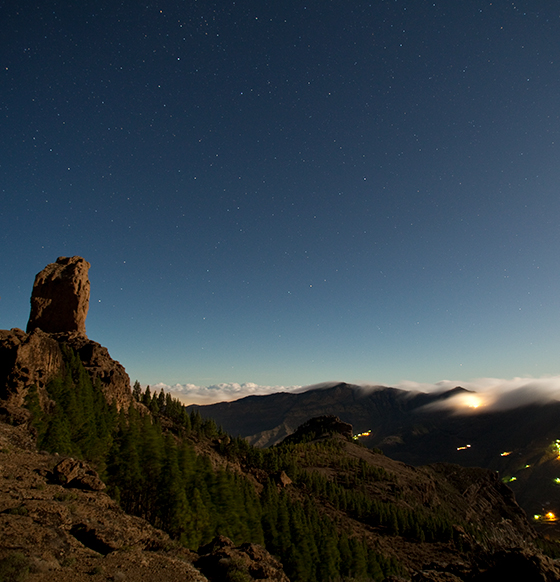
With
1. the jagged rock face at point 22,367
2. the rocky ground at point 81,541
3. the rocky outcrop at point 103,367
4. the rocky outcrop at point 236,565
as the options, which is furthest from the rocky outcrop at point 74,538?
the rocky outcrop at point 103,367

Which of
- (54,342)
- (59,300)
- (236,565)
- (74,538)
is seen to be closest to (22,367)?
(54,342)

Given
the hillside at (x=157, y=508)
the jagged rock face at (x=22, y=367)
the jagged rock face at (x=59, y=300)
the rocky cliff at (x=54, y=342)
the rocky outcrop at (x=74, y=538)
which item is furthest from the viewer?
the jagged rock face at (x=59, y=300)

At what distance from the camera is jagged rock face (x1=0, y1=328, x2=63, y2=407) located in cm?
4978

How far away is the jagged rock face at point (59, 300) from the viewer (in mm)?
103125

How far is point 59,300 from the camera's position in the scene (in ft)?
347

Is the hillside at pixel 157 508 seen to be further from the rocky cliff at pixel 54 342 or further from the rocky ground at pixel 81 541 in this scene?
the rocky cliff at pixel 54 342

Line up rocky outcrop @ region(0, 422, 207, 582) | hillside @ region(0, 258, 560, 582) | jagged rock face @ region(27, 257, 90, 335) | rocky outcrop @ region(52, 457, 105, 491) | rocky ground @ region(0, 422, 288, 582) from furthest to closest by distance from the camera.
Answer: jagged rock face @ region(27, 257, 90, 335)
rocky outcrop @ region(52, 457, 105, 491)
hillside @ region(0, 258, 560, 582)
rocky ground @ region(0, 422, 288, 582)
rocky outcrop @ region(0, 422, 207, 582)

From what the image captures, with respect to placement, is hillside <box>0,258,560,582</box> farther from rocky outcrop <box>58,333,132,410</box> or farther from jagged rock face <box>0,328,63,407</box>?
rocky outcrop <box>58,333,132,410</box>

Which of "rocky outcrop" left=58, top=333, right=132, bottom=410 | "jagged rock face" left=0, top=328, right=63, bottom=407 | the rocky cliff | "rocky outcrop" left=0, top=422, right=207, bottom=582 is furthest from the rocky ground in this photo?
"rocky outcrop" left=58, top=333, right=132, bottom=410

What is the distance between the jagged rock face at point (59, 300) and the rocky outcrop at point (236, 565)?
10425 cm

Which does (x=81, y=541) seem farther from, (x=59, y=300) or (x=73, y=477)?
(x=59, y=300)

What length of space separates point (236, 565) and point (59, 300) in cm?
11237

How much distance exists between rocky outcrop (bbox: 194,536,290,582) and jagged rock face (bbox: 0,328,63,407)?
44.9m

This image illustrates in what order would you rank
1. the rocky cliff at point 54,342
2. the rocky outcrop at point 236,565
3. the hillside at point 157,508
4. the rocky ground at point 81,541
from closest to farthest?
the rocky ground at point 81,541 < the hillside at point 157,508 < the rocky outcrop at point 236,565 < the rocky cliff at point 54,342
